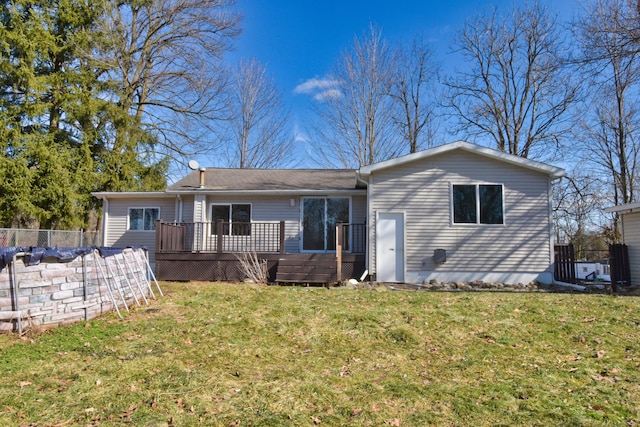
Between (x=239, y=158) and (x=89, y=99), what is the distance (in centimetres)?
1043

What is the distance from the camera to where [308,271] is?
10391 mm

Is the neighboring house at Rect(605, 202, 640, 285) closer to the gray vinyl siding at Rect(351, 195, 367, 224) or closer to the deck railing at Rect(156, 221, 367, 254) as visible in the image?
the gray vinyl siding at Rect(351, 195, 367, 224)

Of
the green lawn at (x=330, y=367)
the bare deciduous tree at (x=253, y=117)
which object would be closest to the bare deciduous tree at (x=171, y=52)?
the bare deciduous tree at (x=253, y=117)

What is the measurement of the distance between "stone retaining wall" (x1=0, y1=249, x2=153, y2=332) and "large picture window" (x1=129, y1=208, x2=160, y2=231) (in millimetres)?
7150

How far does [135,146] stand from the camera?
18969 millimetres

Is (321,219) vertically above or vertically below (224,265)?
above

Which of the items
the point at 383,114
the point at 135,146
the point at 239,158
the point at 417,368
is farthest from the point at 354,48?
the point at 417,368

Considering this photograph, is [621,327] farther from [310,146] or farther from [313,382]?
[310,146]

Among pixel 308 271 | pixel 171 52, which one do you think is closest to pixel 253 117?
pixel 171 52

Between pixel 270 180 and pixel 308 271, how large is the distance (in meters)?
4.92

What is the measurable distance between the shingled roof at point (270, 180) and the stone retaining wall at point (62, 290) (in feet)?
20.7

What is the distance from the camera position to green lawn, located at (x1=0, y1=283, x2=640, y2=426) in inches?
125

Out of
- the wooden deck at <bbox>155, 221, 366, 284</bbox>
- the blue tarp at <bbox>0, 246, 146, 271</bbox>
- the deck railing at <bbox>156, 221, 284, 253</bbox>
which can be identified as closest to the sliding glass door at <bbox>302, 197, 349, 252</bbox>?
the wooden deck at <bbox>155, 221, 366, 284</bbox>

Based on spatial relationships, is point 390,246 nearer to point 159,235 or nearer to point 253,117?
point 159,235
